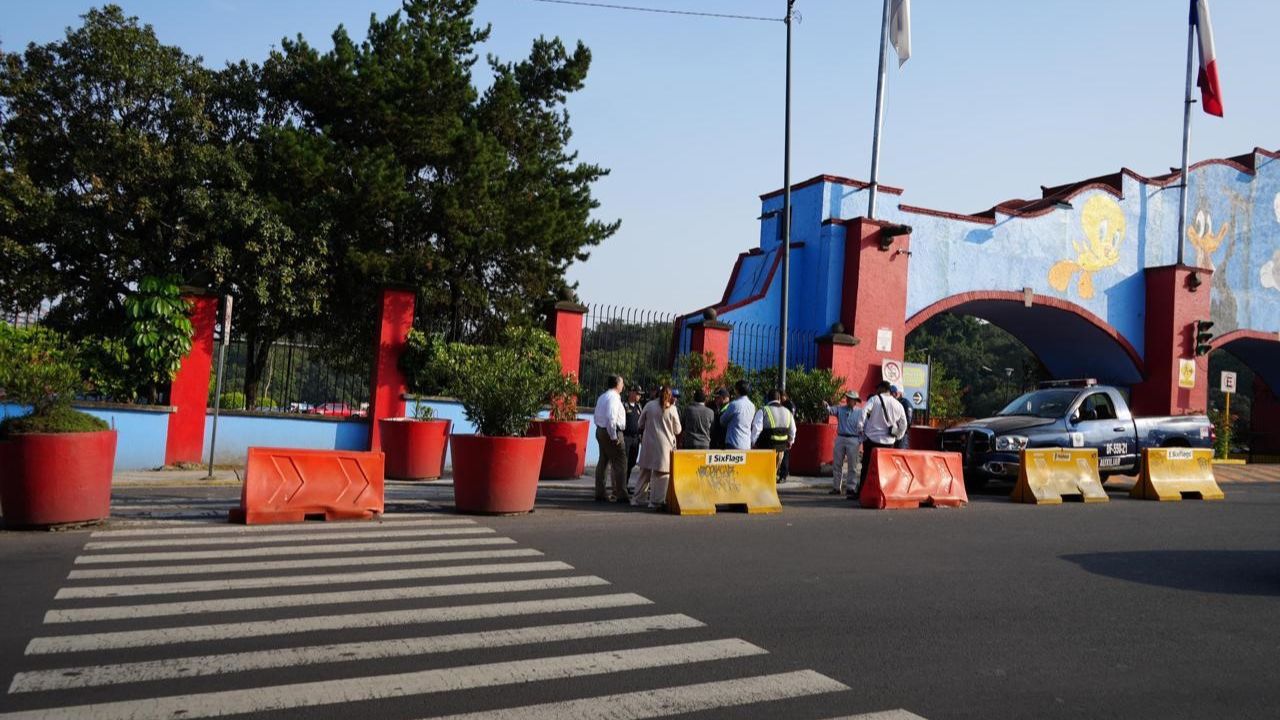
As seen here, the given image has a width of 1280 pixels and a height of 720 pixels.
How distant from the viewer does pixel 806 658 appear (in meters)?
5.44

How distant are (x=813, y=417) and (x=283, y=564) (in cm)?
1411

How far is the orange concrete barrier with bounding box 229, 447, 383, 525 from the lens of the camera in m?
10.1

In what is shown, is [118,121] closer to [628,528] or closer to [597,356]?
[597,356]

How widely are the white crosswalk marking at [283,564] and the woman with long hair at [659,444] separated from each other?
4.16m

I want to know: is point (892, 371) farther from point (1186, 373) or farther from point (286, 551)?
point (286, 551)

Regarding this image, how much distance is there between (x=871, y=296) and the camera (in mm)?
22469

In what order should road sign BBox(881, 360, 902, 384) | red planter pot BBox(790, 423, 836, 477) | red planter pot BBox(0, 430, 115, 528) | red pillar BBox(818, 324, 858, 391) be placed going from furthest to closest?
red pillar BBox(818, 324, 858, 391)
road sign BBox(881, 360, 902, 384)
red planter pot BBox(790, 423, 836, 477)
red planter pot BBox(0, 430, 115, 528)

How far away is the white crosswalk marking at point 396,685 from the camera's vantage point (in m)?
4.26

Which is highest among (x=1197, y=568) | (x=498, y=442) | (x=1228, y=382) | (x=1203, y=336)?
(x=1203, y=336)

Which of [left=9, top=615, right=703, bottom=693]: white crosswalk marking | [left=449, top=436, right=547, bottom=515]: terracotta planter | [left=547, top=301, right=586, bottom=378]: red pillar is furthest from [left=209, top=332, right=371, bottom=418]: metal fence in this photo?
[left=9, top=615, right=703, bottom=693]: white crosswalk marking

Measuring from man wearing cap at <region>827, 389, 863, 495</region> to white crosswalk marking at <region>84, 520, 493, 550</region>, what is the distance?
712 centimetres

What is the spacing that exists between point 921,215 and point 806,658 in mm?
19944

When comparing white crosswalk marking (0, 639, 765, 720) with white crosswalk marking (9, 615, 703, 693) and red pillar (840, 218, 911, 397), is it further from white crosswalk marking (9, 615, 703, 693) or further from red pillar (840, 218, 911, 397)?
red pillar (840, 218, 911, 397)

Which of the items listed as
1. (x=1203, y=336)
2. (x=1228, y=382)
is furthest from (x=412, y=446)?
(x=1203, y=336)
